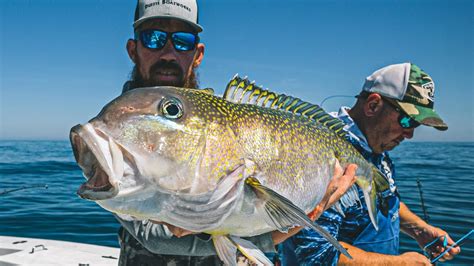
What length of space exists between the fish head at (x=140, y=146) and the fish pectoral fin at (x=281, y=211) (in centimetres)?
29

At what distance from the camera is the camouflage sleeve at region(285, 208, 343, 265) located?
112 inches

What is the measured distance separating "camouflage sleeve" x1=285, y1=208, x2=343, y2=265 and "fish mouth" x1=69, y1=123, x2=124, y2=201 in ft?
6.09

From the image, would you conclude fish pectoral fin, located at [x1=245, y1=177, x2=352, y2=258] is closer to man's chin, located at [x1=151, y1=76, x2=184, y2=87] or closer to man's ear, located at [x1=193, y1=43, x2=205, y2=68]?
man's chin, located at [x1=151, y1=76, x2=184, y2=87]

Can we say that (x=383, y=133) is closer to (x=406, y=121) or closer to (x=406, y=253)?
(x=406, y=121)

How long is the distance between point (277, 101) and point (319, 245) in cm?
121

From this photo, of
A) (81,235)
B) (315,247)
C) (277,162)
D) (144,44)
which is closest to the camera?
(277,162)

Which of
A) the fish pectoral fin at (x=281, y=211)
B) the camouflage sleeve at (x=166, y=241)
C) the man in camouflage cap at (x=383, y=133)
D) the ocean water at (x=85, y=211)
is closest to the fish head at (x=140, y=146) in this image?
the fish pectoral fin at (x=281, y=211)

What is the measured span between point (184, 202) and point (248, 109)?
61 centimetres

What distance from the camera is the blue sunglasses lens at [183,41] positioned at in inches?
97.1

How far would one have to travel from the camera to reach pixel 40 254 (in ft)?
17.0

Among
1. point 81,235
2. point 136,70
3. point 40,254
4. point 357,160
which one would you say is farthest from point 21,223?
point 357,160

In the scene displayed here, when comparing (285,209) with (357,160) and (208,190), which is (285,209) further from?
(357,160)

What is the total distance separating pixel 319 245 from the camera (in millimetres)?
2855

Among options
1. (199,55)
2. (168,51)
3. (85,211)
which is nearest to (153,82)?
(168,51)
